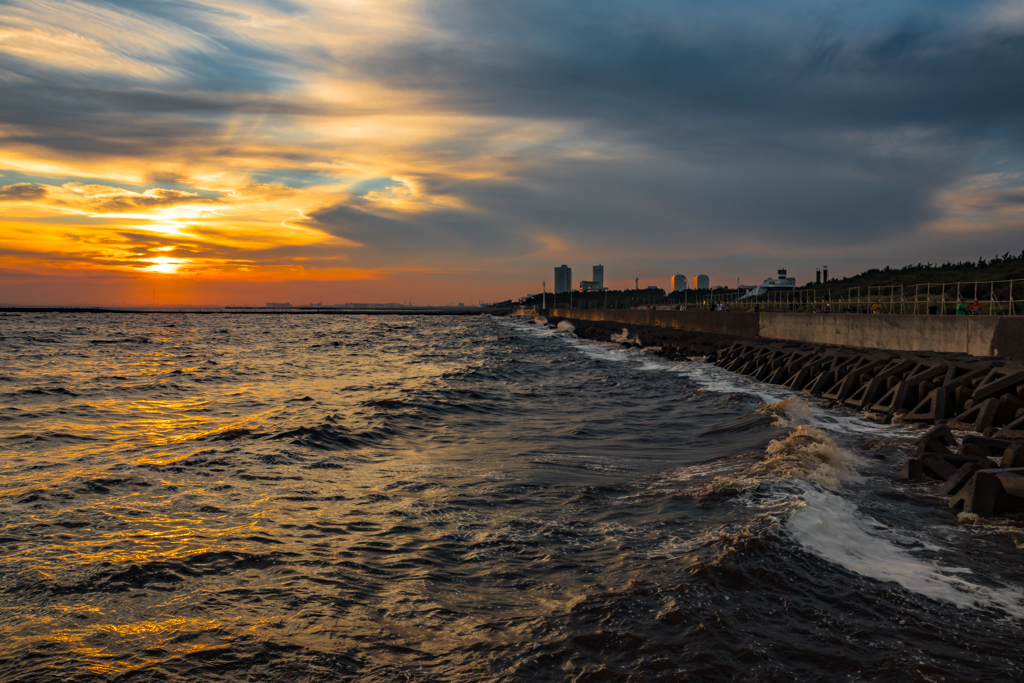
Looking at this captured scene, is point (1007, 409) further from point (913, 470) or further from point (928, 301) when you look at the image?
point (928, 301)

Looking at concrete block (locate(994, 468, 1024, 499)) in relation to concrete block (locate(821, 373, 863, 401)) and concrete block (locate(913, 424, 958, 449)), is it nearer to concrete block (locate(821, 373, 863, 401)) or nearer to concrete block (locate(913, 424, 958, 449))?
concrete block (locate(913, 424, 958, 449))

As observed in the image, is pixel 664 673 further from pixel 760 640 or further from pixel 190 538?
pixel 190 538

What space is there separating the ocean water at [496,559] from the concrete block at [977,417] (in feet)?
3.75

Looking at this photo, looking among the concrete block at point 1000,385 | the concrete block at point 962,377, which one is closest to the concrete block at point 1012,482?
the concrete block at point 1000,385

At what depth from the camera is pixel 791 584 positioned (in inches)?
214

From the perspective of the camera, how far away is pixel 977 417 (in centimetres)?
1184

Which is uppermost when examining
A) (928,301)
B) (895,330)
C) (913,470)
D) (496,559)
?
(928,301)

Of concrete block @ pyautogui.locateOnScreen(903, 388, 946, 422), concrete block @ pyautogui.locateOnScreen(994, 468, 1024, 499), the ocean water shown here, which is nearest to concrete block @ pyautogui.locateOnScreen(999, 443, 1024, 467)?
concrete block @ pyautogui.locateOnScreen(994, 468, 1024, 499)

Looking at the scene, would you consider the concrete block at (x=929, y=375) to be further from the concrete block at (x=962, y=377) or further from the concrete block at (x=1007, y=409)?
the concrete block at (x=1007, y=409)

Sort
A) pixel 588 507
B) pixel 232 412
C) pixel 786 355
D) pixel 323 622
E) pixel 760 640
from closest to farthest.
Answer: pixel 760 640
pixel 323 622
pixel 588 507
pixel 232 412
pixel 786 355

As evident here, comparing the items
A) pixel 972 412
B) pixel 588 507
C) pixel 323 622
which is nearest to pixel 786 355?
pixel 972 412

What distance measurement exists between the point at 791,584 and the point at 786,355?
21184mm

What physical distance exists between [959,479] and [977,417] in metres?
5.15

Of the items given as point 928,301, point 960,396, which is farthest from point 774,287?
point 960,396
